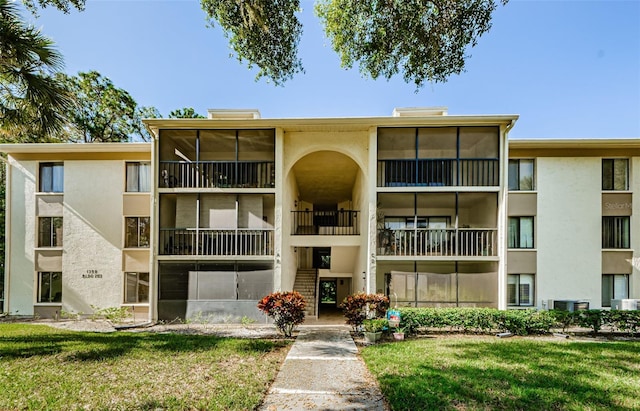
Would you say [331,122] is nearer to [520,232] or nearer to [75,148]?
[520,232]

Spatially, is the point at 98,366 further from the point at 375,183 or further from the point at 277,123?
the point at 375,183

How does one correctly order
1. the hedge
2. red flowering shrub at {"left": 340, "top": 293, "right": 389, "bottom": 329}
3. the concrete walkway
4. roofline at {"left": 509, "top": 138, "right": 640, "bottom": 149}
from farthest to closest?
roofline at {"left": 509, "top": 138, "right": 640, "bottom": 149}
red flowering shrub at {"left": 340, "top": 293, "right": 389, "bottom": 329}
the hedge
the concrete walkway

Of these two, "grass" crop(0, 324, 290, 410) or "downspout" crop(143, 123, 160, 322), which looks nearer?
"grass" crop(0, 324, 290, 410)

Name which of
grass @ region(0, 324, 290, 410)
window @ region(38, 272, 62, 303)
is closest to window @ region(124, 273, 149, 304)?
window @ region(38, 272, 62, 303)

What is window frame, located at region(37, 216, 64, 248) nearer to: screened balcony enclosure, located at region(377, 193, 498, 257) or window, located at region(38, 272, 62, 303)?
window, located at region(38, 272, 62, 303)

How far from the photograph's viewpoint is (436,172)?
12898mm

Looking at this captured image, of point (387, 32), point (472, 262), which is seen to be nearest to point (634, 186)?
point (472, 262)

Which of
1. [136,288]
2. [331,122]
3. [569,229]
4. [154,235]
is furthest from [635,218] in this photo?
[136,288]

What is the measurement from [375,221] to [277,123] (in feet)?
17.0

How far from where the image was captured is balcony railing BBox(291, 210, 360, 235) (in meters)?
15.5

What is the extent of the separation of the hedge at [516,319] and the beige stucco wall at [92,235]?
12.2 meters

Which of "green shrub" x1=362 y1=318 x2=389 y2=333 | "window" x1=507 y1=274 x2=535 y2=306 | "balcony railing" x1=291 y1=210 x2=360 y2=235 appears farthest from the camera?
"balcony railing" x1=291 y1=210 x2=360 y2=235

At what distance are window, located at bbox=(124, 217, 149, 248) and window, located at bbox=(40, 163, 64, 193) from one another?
11.7 feet

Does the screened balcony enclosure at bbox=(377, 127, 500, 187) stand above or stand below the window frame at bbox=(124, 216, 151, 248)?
above
